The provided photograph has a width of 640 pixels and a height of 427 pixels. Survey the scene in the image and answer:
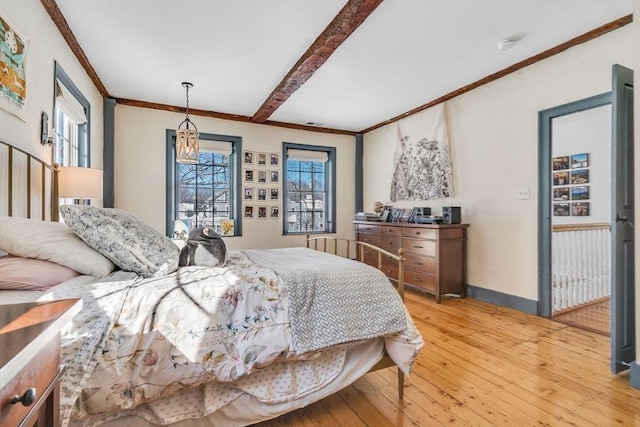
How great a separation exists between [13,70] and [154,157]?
2.47m

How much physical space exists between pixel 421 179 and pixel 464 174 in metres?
0.61

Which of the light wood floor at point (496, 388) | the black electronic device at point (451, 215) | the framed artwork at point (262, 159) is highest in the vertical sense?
the framed artwork at point (262, 159)

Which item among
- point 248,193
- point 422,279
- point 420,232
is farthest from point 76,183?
point 422,279

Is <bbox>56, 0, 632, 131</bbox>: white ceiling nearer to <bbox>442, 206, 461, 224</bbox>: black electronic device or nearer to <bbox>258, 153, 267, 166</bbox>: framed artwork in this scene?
<bbox>258, 153, 267, 166</bbox>: framed artwork

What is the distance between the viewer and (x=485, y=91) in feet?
11.1

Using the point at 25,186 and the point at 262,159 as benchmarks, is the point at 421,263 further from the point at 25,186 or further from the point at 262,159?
the point at 25,186

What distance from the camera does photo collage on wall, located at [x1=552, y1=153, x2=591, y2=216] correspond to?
3.98m

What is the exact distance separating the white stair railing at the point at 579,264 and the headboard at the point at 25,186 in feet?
14.1

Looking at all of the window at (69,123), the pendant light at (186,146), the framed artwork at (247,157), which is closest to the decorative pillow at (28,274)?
the window at (69,123)

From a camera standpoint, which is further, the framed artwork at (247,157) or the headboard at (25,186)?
the framed artwork at (247,157)

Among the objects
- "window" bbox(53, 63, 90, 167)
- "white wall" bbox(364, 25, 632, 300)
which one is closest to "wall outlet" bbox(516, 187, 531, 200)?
"white wall" bbox(364, 25, 632, 300)

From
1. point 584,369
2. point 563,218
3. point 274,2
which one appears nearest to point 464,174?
point 563,218

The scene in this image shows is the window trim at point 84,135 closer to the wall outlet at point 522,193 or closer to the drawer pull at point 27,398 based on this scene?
the drawer pull at point 27,398

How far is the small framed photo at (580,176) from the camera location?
3.97 meters
